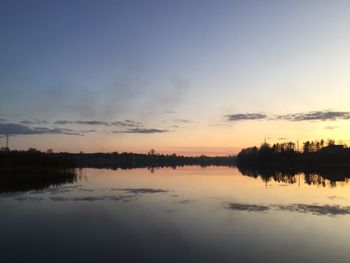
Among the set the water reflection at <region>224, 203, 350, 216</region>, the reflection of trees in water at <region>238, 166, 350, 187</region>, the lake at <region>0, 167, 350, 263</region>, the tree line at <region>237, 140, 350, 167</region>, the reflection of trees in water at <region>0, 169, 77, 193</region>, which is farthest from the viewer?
the tree line at <region>237, 140, 350, 167</region>

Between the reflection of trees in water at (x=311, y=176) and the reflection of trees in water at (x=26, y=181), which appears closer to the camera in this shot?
the reflection of trees in water at (x=26, y=181)

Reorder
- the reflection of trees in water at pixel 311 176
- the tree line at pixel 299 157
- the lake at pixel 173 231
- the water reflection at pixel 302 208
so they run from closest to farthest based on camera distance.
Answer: the lake at pixel 173 231
the water reflection at pixel 302 208
the reflection of trees in water at pixel 311 176
the tree line at pixel 299 157

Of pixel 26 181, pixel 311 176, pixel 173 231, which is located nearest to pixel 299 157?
pixel 311 176

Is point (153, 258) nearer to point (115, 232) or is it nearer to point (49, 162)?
point (115, 232)

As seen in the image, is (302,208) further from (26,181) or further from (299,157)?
(299,157)

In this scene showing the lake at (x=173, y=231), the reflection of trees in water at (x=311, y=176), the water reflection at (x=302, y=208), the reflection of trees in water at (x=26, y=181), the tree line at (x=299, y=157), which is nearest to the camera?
the lake at (x=173, y=231)

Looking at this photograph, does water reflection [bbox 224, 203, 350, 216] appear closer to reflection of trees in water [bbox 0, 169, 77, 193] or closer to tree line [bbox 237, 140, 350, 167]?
reflection of trees in water [bbox 0, 169, 77, 193]

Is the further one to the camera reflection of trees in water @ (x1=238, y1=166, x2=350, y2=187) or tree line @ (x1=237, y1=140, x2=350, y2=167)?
tree line @ (x1=237, y1=140, x2=350, y2=167)

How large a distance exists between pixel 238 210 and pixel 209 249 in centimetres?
1069

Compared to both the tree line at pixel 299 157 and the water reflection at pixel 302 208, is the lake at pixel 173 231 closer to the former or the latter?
the water reflection at pixel 302 208

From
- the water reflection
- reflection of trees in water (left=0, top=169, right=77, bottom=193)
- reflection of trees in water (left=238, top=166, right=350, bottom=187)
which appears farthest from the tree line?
the water reflection

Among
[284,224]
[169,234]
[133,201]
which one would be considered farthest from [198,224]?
[133,201]

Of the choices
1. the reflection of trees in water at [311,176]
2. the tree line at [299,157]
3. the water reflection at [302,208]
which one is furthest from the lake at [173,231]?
the tree line at [299,157]

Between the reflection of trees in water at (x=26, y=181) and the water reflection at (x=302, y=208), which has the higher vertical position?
the reflection of trees in water at (x=26, y=181)
